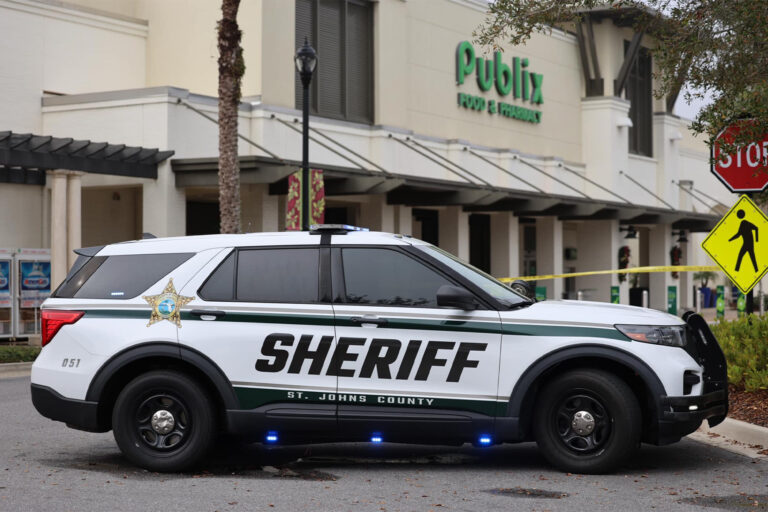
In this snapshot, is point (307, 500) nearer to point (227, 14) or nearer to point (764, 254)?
point (764, 254)

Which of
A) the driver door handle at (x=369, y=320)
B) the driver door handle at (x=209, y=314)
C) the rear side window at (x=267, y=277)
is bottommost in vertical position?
the driver door handle at (x=369, y=320)

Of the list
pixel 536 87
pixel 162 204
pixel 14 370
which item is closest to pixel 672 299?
pixel 536 87

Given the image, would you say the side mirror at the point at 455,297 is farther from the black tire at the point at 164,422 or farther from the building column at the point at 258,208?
the building column at the point at 258,208

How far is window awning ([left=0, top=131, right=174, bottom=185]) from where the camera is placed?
2245 centimetres

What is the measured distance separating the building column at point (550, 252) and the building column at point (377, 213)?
33.8 feet

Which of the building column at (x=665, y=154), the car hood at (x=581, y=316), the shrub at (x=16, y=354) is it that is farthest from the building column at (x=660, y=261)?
the car hood at (x=581, y=316)

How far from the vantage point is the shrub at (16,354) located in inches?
807

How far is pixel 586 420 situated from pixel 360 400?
1751 mm

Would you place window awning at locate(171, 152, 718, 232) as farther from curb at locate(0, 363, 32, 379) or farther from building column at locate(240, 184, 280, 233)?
curb at locate(0, 363, 32, 379)

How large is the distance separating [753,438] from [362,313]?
3.97m

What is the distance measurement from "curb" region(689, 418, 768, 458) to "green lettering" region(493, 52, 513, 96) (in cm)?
2999

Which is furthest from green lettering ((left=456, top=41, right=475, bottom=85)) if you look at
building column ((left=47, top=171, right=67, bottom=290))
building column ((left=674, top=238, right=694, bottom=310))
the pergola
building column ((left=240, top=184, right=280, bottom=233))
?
building column ((left=47, top=171, right=67, bottom=290))

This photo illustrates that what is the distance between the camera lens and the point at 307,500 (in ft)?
25.6

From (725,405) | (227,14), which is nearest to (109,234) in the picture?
(227,14)
